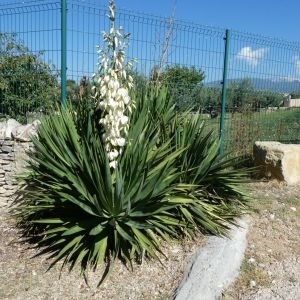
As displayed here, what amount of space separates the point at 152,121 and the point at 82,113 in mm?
764

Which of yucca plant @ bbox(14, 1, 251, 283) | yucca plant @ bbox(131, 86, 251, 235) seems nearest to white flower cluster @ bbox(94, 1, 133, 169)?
yucca plant @ bbox(14, 1, 251, 283)

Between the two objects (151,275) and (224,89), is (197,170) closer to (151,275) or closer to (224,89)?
(151,275)

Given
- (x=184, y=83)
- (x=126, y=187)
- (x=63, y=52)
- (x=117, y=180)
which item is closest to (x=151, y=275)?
(x=126, y=187)

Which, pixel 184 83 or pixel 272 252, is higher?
pixel 184 83

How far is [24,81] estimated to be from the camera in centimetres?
642

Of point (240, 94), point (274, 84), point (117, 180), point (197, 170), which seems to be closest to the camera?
point (117, 180)

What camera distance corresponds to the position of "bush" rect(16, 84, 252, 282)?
14.3 feet

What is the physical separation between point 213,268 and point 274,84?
17.4 ft

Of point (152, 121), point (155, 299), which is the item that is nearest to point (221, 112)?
point (152, 121)

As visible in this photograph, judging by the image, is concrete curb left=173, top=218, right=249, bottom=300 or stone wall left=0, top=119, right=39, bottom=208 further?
stone wall left=0, top=119, right=39, bottom=208

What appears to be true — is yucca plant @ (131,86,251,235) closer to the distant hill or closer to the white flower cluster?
the white flower cluster

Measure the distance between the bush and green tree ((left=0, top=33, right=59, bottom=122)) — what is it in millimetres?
1245

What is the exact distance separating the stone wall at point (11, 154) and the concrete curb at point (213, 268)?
2546 mm

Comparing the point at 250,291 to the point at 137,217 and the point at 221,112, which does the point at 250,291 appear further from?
the point at 221,112
